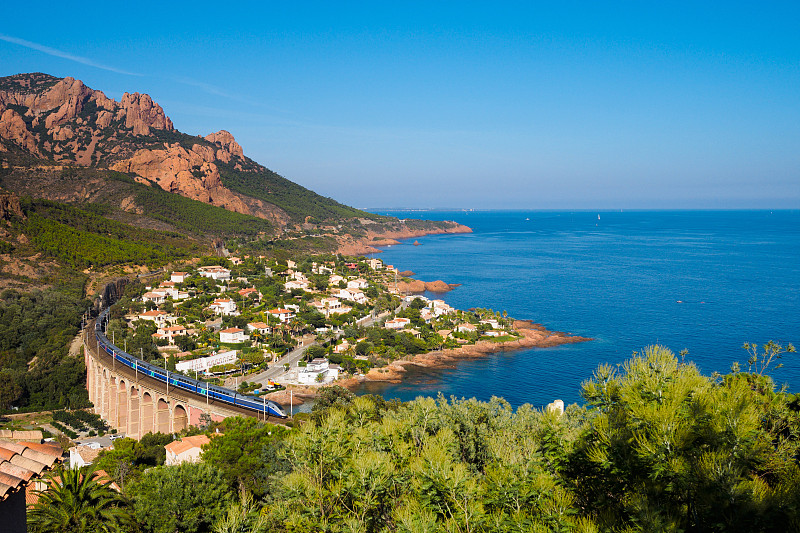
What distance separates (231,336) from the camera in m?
41.1

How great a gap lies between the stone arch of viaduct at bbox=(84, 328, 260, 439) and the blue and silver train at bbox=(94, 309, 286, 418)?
0.48m

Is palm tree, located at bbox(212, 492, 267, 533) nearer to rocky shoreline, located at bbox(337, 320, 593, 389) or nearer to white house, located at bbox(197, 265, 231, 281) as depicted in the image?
rocky shoreline, located at bbox(337, 320, 593, 389)

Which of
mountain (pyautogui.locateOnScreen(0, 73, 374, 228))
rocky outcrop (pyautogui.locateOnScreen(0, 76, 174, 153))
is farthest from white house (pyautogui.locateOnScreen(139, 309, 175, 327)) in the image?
rocky outcrop (pyautogui.locateOnScreen(0, 76, 174, 153))

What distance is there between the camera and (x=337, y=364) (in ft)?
123

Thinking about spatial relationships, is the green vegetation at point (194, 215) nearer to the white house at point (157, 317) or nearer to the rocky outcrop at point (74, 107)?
the rocky outcrop at point (74, 107)

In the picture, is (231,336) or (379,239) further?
(379,239)

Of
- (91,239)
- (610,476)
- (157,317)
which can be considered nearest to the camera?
(610,476)

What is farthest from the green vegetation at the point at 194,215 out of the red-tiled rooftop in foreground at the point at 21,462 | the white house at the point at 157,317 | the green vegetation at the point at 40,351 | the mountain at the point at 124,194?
the red-tiled rooftop in foreground at the point at 21,462

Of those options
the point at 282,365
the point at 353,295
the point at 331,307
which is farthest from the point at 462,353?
the point at 353,295

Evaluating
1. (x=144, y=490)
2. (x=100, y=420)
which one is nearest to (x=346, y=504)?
(x=144, y=490)

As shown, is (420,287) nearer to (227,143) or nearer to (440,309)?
(440,309)

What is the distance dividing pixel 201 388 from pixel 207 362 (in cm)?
870

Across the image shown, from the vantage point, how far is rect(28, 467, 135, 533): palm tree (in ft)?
31.6

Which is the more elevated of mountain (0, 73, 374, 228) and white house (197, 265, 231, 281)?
mountain (0, 73, 374, 228)
